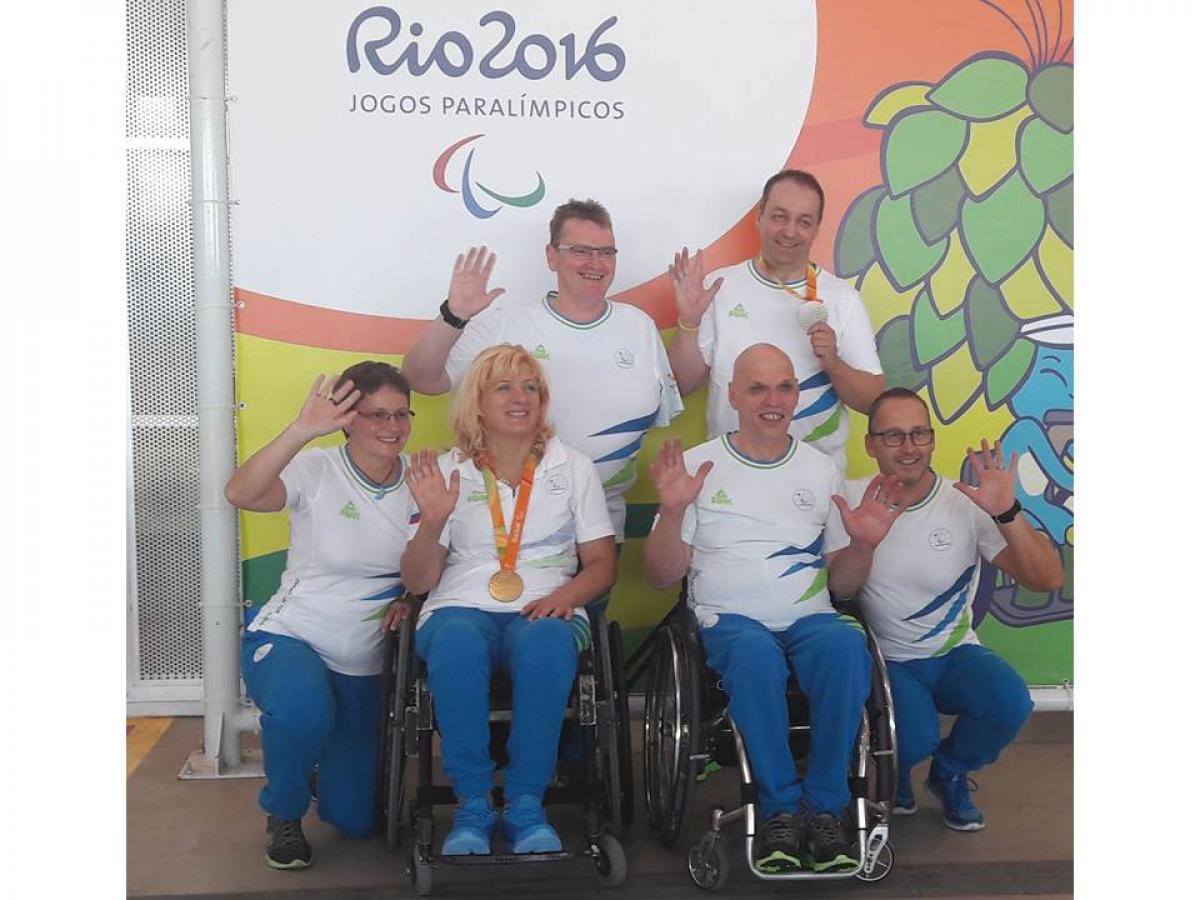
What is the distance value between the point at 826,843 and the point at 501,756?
0.75m

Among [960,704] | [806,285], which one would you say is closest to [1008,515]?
[960,704]

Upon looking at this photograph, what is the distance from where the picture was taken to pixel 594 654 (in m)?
2.74

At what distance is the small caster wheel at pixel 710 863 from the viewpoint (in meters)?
2.63

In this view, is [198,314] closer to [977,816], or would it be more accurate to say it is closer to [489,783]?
[489,783]

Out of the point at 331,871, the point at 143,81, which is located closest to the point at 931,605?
the point at 331,871

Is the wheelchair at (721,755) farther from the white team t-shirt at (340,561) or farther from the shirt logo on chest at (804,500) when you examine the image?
the white team t-shirt at (340,561)

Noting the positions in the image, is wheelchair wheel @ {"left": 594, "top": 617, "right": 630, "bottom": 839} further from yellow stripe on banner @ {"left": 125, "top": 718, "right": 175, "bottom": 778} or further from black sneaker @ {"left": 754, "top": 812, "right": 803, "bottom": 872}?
yellow stripe on banner @ {"left": 125, "top": 718, "right": 175, "bottom": 778}

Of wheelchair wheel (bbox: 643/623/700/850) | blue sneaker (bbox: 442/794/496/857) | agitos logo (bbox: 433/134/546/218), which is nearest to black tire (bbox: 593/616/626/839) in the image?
wheelchair wheel (bbox: 643/623/700/850)

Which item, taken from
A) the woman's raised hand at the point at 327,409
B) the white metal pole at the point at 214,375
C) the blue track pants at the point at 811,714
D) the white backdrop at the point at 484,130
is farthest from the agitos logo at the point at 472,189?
the blue track pants at the point at 811,714

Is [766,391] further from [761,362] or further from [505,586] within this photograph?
[505,586]

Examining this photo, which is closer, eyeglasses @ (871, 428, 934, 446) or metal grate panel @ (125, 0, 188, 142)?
eyeglasses @ (871, 428, 934, 446)

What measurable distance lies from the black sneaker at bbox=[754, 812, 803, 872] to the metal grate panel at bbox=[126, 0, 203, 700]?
6.39 feet

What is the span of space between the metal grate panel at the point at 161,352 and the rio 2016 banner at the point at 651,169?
0.25 metres

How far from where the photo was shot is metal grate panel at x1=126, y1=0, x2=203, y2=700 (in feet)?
11.3
